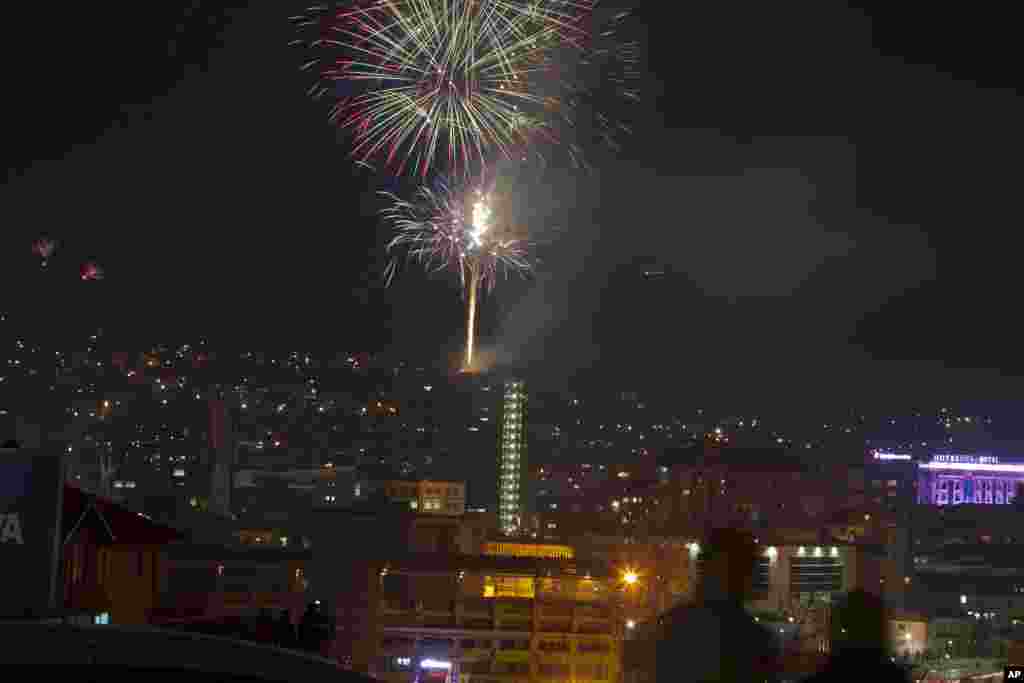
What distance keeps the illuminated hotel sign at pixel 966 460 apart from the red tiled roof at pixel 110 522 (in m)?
74.3

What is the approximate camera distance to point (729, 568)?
3191 mm

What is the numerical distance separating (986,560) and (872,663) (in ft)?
167

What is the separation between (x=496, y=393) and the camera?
167 feet

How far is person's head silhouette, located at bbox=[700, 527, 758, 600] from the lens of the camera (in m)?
3.18

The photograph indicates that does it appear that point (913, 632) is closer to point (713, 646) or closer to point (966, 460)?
point (713, 646)

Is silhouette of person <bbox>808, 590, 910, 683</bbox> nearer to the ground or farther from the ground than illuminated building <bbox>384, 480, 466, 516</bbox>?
nearer to the ground

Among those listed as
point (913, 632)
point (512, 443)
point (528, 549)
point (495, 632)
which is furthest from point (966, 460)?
point (495, 632)

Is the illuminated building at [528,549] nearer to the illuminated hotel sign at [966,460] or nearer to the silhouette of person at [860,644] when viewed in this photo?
the silhouette of person at [860,644]

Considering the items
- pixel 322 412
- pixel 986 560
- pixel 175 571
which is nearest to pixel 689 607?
pixel 175 571

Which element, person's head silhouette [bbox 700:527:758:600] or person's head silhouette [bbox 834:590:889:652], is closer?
person's head silhouette [bbox 834:590:889:652]

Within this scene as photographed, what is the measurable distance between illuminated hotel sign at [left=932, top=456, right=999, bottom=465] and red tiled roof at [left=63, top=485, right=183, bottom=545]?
74.3 m

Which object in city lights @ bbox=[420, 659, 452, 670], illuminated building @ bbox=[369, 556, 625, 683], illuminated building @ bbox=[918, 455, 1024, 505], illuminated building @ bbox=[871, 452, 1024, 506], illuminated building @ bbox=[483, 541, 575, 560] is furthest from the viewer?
illuminated building @ bbox=[918, 455, 1024, 505]

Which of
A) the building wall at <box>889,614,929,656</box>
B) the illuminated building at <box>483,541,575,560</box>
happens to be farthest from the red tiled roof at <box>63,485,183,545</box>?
the building wall at <box>889,614,929,656</box>

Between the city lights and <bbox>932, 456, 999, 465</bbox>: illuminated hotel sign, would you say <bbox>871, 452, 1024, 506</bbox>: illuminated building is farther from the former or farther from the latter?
the city lights
